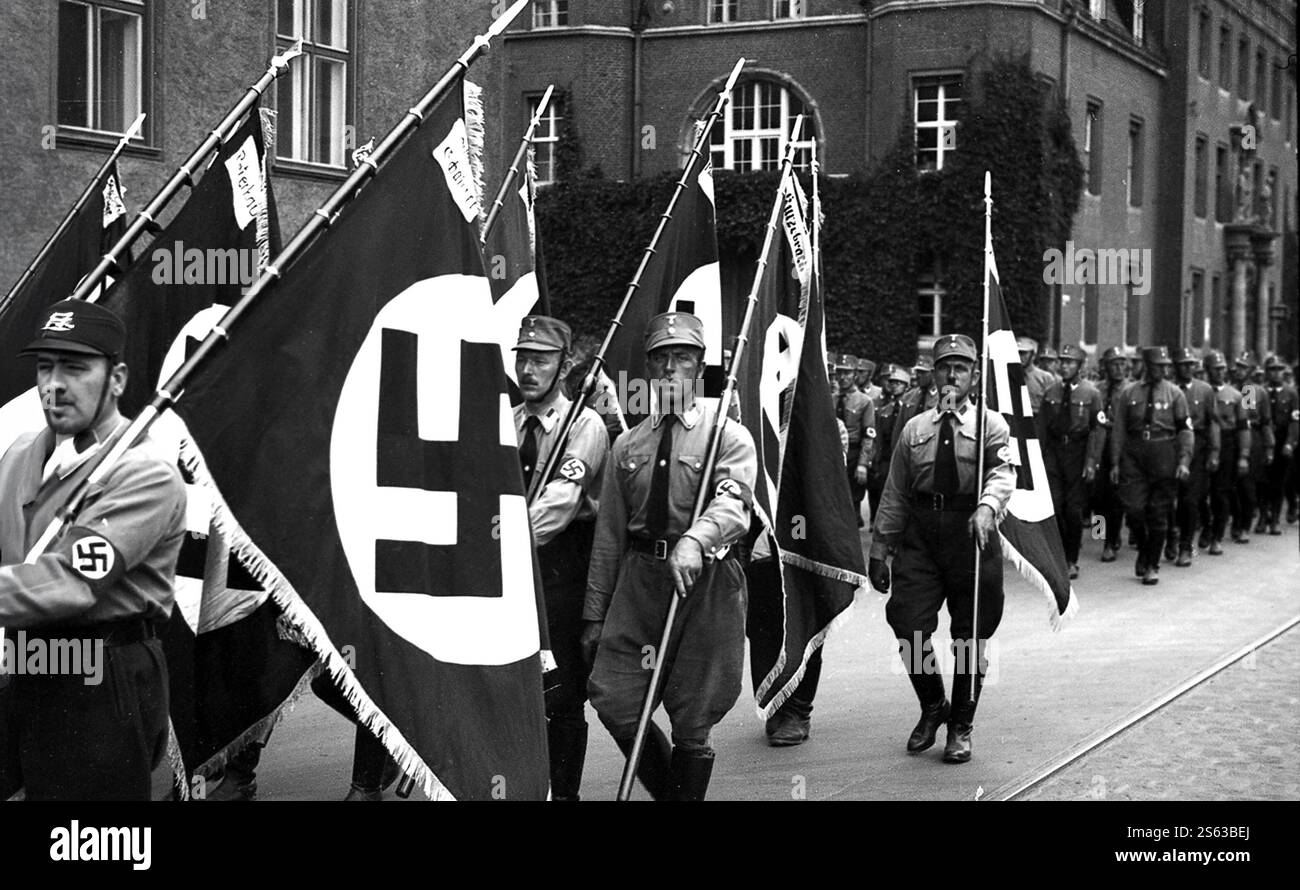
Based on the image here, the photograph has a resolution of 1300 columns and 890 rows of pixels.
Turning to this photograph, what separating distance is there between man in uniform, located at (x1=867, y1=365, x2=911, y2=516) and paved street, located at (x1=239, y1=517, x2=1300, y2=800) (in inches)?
226

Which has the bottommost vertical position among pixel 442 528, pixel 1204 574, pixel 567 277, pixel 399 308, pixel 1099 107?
pixel 1204 574

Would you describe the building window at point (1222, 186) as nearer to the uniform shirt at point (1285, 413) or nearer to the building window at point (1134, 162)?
the building window at point (1134, 162)

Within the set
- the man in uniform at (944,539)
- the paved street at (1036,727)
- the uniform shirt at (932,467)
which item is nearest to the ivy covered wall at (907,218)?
the paved street at (1036,727)

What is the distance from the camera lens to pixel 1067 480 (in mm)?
17141

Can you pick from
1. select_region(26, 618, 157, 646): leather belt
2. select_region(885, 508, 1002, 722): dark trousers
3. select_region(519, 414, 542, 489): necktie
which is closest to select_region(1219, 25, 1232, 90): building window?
select_region(885, 508, 1002, 722): dark trousers

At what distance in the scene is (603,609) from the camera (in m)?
6.78

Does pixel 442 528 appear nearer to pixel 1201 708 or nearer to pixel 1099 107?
pixel 1201 708

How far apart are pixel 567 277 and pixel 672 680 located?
2875cm

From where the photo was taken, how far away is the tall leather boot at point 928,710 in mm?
8633

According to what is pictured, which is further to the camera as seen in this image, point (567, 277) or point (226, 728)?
point (567, 277)

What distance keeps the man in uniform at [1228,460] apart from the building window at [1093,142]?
604 inches
